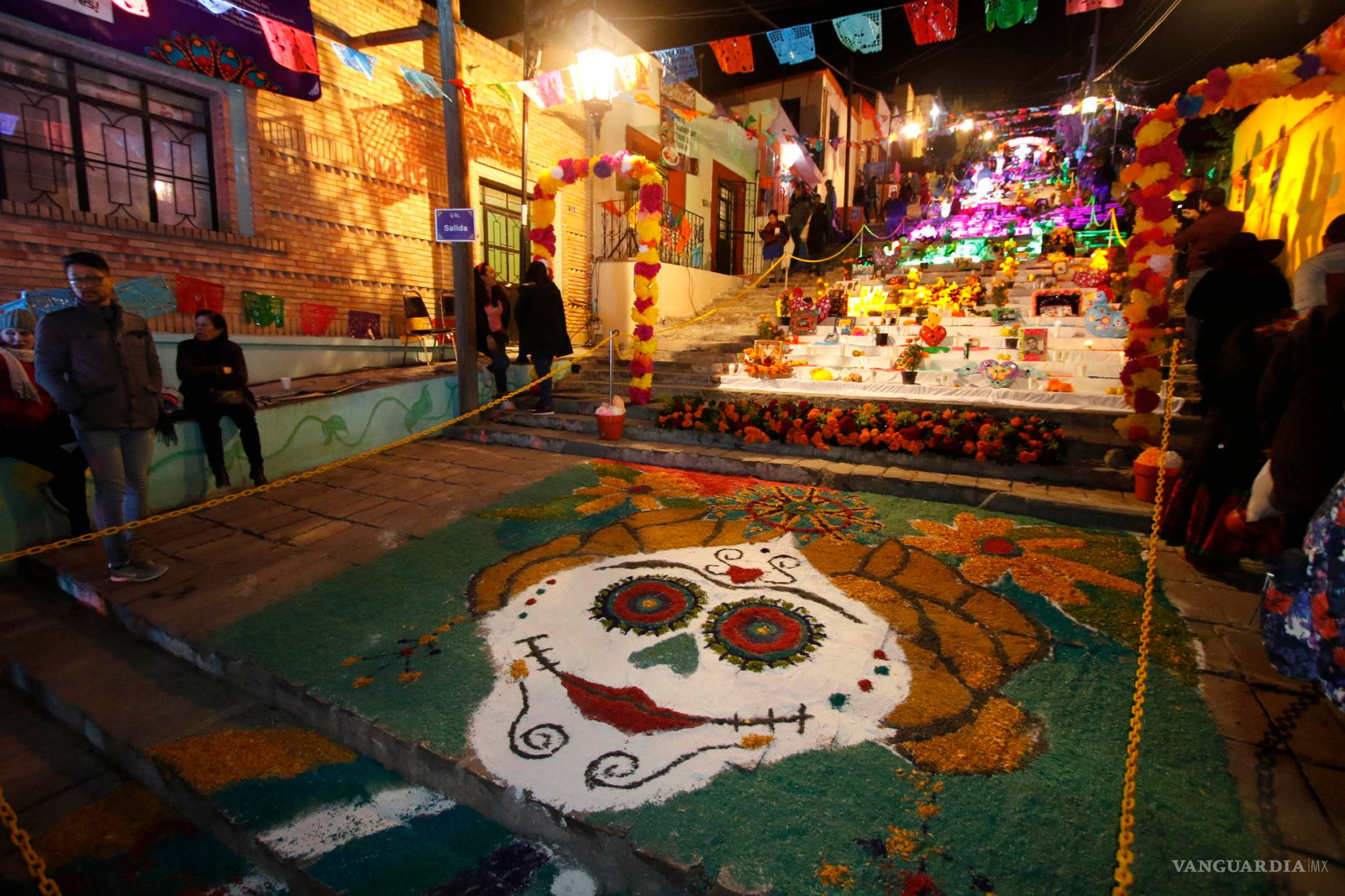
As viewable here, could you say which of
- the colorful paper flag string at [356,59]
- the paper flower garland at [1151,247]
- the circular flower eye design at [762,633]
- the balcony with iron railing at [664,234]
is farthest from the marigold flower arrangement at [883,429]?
the balcony with iron railing at [664,234]

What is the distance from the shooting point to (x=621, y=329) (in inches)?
479

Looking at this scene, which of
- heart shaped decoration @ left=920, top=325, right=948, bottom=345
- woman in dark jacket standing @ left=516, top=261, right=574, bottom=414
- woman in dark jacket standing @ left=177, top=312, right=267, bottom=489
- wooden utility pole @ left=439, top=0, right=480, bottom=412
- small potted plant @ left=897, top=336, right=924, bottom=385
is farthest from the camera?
heart shaped decoration @ left=920, top=325, right=948, bottom=345

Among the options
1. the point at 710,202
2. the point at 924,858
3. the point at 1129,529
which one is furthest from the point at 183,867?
the point at 710,202

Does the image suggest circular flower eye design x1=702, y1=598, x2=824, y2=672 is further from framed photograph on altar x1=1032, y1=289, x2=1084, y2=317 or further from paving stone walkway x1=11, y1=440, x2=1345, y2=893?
framed photograph on altar x1=1032, y1=289, x2=1084, y2=317

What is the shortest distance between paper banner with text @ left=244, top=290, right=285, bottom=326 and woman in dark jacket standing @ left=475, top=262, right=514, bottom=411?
2.37 metres

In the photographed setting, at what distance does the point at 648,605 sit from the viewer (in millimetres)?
3520

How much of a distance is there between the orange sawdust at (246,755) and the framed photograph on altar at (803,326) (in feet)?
29.5

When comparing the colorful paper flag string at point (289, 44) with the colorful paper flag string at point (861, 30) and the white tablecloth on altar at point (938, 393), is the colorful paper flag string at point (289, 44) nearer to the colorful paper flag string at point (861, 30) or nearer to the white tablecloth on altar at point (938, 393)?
the colorful paper flag string at point (861, 30)

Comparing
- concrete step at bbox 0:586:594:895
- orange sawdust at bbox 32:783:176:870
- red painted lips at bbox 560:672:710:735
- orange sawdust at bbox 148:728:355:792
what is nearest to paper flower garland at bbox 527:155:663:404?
red painted lips at bbox 560:672:710:735

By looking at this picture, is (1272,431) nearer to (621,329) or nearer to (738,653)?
(738,653)

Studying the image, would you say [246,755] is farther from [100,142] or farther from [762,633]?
[100,142]

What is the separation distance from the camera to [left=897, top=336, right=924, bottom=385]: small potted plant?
782cm

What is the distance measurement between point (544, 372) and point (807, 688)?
6320 mm

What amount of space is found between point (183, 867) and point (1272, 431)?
493 cm
